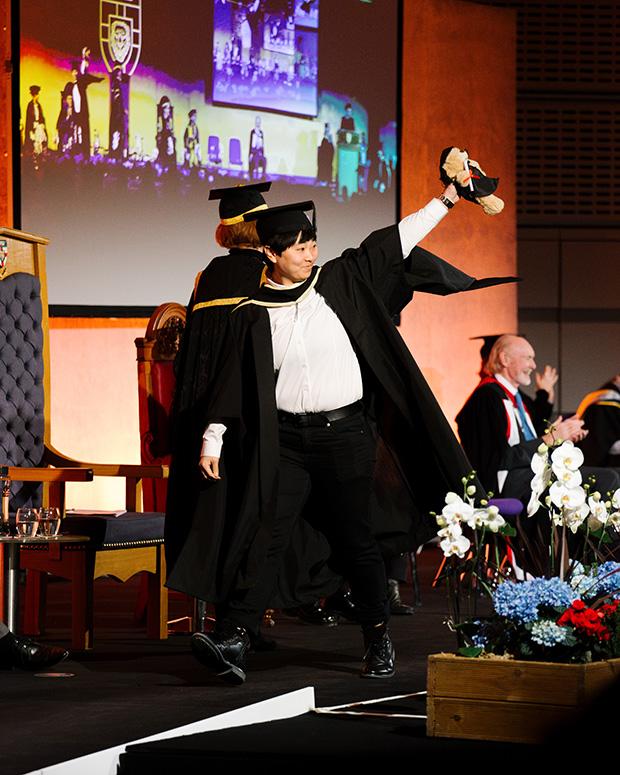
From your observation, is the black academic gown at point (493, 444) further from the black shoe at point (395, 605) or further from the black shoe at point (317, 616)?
the black shoe at point (317, 616)

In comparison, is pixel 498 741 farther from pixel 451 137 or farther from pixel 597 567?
pixel 451 137

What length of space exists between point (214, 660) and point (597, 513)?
1.20 m

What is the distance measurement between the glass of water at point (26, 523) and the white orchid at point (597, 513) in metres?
1.75

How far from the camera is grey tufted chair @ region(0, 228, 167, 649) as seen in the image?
4785 mm

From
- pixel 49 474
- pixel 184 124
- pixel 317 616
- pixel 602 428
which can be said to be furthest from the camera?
pixel 602 428

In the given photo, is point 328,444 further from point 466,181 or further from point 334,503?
point 466,181

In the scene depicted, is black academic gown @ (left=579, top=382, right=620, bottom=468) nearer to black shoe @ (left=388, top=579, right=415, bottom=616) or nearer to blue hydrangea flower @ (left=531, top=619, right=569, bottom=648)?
black shoe @ (left=388, top=579, right=415, bottom=616)

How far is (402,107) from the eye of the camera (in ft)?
29.6

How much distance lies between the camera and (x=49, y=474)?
4836 mm

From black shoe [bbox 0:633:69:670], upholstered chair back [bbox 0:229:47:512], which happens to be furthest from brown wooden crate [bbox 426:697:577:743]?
upholstered chair back [bbox 0:229:47:512]

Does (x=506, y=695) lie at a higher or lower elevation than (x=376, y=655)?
higher

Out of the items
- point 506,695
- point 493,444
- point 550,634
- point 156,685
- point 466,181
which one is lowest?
point 156,685

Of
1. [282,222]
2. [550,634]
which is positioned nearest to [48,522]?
[282,222]

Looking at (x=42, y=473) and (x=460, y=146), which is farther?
(x=460, y=146)
